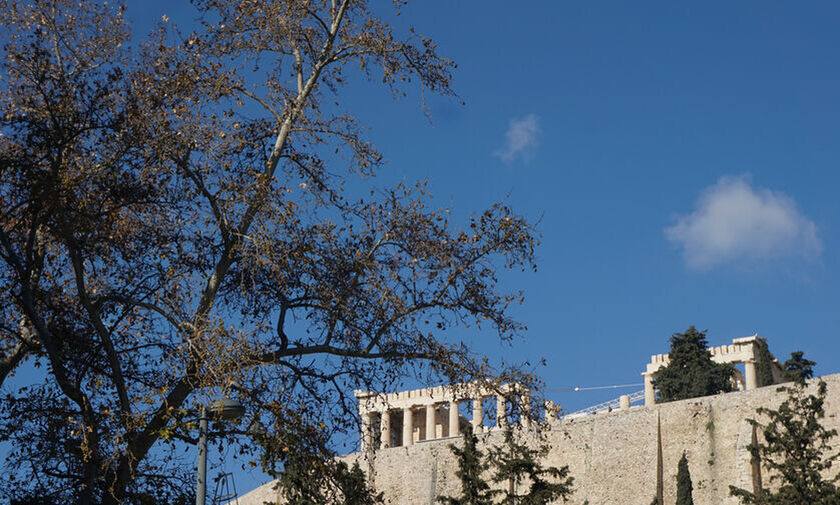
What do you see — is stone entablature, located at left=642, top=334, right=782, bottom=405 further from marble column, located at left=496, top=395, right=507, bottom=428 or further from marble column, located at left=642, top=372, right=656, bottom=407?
marble column, located at left=496, top=395, right=507, bottom=428

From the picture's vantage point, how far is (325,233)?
9492mm

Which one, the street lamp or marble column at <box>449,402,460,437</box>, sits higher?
marble column at <box>449,402,460,437</box>

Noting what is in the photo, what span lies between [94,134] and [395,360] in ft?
9.72

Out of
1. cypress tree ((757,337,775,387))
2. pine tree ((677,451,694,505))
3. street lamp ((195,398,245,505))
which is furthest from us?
cypress tree ((757,337,775,387))

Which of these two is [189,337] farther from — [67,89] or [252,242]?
[67,89]

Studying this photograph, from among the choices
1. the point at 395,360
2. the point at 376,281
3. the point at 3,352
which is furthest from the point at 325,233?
the point at 3,352

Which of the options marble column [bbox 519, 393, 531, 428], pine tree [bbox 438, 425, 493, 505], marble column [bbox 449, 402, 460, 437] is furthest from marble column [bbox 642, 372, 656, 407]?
marble column [bbox 519, 393, 531, 428]

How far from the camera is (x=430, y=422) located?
6372cm

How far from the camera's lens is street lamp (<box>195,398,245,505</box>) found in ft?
27.2

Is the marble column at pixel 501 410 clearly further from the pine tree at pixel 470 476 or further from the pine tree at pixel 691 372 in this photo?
the pine tree at pixel 691 372

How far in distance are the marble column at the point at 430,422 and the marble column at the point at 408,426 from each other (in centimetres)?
149

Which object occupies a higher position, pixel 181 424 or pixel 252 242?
pixel 252 242

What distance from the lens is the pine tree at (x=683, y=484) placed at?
43.3 metres

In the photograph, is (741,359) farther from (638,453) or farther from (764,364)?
(638,453)
